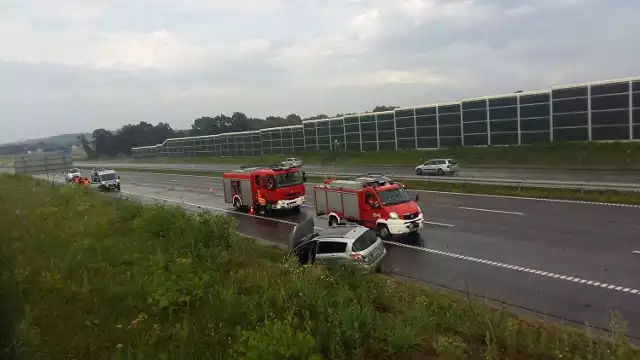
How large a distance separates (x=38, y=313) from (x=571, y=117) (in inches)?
1757

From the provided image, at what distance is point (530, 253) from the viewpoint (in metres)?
15.5

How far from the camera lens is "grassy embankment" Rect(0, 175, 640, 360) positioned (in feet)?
22.3

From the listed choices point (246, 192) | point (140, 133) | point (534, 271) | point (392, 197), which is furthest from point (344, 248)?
point (140, 133)

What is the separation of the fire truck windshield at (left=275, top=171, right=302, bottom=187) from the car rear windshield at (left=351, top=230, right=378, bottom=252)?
547 inches

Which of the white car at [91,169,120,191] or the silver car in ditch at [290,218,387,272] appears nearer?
the silver car in ditch at [290,218,387,272]

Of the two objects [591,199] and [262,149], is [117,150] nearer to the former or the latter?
[262,149]

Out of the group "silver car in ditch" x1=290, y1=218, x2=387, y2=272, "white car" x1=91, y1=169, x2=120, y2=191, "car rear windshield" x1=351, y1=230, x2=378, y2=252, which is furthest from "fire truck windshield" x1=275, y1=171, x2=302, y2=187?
"white car" x1=91, y1=169, x2=120, y2=191

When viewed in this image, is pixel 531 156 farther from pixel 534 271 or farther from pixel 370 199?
pixel 534 271

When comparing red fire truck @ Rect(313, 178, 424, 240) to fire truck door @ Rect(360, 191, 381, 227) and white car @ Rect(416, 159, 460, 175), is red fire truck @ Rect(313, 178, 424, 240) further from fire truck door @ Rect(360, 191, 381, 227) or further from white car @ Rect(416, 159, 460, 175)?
white car @ Rect(416, 159, 460, 175)

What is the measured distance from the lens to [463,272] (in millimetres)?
14289

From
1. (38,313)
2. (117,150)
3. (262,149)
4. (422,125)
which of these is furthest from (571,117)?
(117,150)

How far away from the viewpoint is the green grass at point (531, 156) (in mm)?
38469

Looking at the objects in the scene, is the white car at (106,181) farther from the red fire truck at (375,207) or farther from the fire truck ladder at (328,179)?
the red fire truck at (375,207)

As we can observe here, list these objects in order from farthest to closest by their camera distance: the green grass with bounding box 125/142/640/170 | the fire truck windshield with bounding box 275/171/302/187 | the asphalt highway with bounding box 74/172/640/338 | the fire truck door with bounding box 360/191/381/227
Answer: the green grass with bounding box 125/142/640/170
the fire truck windshield with bounding box 275/171/302/187
the fire truck door with bounding box 360/191/381/227
the asphalt highway with bounding box 74/172/640/338
